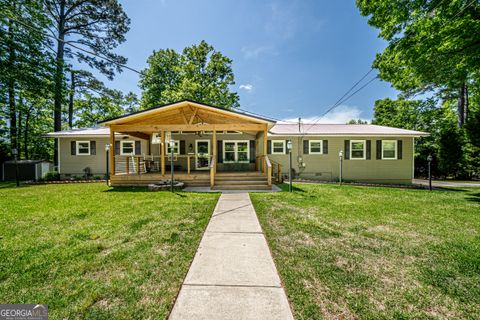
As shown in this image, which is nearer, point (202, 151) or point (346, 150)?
point (346, 150)

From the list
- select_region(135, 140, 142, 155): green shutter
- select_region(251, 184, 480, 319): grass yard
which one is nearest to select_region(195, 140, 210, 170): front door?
select_region(135, 140, 142, 155): green shutter

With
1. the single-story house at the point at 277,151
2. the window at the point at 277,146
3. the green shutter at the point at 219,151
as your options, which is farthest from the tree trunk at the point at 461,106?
the green shutter at the point at 219,151

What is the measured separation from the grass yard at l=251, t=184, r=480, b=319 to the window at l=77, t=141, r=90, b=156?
14.0 m

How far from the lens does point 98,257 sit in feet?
9.20

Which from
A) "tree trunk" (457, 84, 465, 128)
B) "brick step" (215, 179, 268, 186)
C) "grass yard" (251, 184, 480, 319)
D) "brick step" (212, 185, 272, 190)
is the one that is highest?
"tree trunk" (457, 84, 465, 128)

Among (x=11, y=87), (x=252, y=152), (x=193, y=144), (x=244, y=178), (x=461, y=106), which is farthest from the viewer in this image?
(x=461, y=106)

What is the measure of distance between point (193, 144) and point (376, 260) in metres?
11.7

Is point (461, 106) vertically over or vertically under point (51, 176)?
over

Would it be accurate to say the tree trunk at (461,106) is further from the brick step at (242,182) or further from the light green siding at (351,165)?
the brick step at (242,182)

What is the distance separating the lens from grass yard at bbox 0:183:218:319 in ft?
6.32

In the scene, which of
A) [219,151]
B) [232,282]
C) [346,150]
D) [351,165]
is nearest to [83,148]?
[219,151]

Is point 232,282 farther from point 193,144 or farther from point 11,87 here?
point 11,87

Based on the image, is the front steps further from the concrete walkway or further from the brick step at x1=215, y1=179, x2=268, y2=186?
the concrete walkway

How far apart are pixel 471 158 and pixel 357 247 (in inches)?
771
